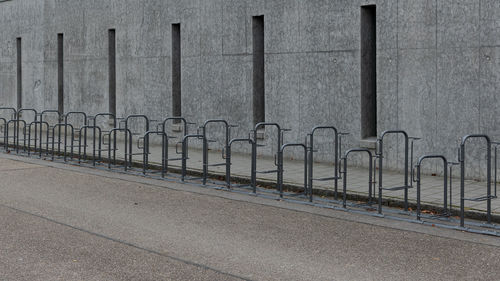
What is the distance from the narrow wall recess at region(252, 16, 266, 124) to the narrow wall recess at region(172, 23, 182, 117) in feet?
10.3

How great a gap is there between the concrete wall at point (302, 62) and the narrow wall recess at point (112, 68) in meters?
0.18

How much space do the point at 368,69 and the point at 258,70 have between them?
3.37m

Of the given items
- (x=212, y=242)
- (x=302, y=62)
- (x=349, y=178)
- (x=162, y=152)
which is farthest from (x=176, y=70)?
(x=212, y=242)

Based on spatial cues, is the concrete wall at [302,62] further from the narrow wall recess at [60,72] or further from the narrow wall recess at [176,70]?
the narrow wall recess at [60,72]

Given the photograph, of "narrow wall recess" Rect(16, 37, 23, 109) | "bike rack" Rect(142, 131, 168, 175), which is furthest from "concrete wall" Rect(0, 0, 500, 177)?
"narrow wall recess" Rect(16, 37, 23, 109)

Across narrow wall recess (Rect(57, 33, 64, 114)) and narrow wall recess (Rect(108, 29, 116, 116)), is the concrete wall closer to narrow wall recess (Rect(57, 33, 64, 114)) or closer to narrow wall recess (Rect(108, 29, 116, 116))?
narrow wall recess (Rect(108, 29, 116, 116))

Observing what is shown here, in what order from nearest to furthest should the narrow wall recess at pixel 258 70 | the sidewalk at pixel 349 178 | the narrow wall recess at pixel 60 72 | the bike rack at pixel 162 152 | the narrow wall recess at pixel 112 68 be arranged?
the sidewalk at pixel 349 178, the bike rack at pixel 162 152, the narrow wall recess at pixel 258 70, the narrow wall recess at pixel 112 68, the narrow wall recess at pixel 60 72

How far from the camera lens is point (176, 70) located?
63.5 ft

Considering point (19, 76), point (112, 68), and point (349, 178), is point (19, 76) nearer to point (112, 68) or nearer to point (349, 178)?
point (112, 68)

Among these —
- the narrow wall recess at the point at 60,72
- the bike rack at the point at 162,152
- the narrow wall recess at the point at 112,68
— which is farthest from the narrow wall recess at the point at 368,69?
the narrow wall recess at the point at 60,72

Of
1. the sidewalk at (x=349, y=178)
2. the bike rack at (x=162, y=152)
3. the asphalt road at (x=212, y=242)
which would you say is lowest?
the asphalt road at (x=212, y=242)

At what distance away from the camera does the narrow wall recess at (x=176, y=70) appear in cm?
1919

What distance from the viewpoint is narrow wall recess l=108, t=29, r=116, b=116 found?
71.1 ft

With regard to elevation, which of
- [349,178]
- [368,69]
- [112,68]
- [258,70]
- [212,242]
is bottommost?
[212,242]
